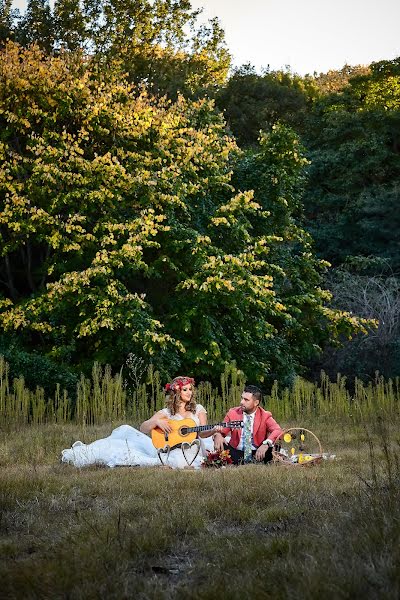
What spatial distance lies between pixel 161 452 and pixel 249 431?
98 centimetres

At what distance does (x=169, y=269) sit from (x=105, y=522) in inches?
477

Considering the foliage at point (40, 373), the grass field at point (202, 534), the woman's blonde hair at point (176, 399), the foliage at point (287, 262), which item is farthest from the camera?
the foliage at point (287, 262)

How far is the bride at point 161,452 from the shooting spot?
28.2ft

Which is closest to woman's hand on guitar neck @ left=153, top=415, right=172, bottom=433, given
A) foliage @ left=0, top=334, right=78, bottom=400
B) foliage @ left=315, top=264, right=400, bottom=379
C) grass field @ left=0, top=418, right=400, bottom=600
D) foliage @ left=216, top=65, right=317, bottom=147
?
grass field @ left=0, top=418, right=400, bottom=600

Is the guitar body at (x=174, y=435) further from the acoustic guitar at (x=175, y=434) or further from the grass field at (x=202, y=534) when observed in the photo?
the grass field at (x=202, y=534)

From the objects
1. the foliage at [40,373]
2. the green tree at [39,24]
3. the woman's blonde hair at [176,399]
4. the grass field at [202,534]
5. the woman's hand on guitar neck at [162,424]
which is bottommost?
the grass field at [202,534]

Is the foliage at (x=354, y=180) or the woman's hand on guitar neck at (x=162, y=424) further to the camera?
the foliage at (x=354, y=180)

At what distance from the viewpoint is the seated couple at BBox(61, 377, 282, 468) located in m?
8.41

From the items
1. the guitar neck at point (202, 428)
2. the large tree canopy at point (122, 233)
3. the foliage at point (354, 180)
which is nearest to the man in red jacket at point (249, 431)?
the guitar neck at point (202, 428)

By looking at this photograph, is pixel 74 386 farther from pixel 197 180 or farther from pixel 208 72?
pixel 208 72

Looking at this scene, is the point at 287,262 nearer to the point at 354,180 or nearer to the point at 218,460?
the point at 354,180

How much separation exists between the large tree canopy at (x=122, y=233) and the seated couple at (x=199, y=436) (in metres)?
5.32

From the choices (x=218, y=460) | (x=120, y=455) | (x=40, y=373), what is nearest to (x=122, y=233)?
(x=40, y=373)

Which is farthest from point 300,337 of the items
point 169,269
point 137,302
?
point 137,302
